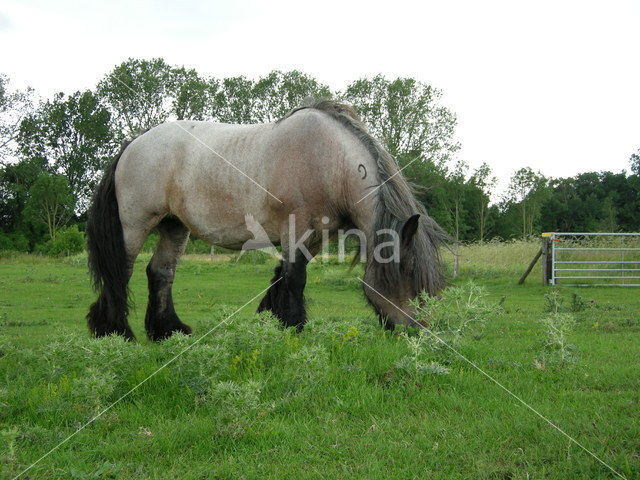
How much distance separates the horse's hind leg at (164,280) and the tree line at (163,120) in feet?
49.2

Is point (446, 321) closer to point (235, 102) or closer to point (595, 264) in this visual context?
point (595, 264)

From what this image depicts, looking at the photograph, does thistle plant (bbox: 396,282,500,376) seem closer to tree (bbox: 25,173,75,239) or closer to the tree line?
the tree line

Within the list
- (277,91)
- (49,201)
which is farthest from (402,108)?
(49,201)

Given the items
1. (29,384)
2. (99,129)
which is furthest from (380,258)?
(99,129)

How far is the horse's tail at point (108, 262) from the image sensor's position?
587 cm

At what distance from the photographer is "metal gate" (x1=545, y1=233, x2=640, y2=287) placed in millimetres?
14570

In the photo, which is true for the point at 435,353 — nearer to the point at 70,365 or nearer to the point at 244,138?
the point at 70,365

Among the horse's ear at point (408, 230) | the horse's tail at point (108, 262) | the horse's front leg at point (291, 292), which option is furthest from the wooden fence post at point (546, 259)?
the horse's tail at point (108, 262)

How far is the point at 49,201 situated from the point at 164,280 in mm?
29795

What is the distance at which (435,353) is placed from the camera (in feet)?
13.5

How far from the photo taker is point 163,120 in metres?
27.1

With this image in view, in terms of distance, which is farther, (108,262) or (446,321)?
(108,262)

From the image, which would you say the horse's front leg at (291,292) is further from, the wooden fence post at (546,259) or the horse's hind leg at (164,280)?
the wooden fence post at (546,259)

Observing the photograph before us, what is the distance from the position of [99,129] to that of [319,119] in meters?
34.6
